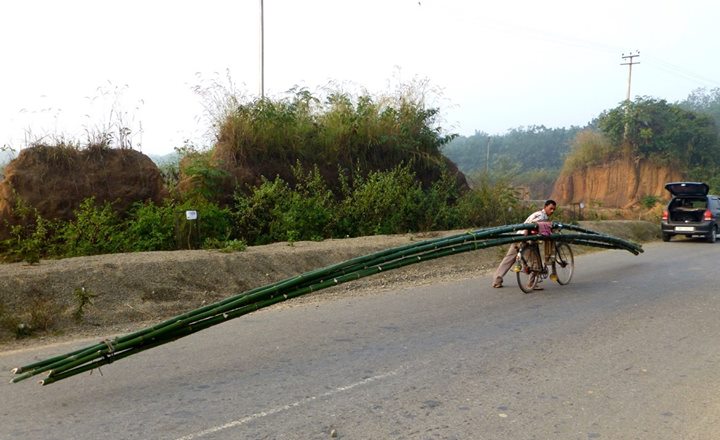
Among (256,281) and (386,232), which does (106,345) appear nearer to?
(256,281)

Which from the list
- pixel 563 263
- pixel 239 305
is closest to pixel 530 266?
pixel 563 263

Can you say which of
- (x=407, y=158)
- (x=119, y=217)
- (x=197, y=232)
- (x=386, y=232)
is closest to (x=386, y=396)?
(x=197, y=232)

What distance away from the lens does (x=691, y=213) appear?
21.2 meters

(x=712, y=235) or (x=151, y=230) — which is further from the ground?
(x=151, y=230)

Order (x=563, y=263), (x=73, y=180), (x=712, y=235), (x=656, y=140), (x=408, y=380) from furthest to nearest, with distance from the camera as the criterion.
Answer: (x=656, y=140)
(x=712, y=235)
(x=73, y=180)
(x=563, y=263)
(x=408, y=380)

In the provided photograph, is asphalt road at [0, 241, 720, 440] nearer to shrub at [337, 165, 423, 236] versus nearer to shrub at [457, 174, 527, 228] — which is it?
shrub at [337, 165, 423, 236]

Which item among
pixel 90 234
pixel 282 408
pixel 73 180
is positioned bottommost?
pixel 282 408

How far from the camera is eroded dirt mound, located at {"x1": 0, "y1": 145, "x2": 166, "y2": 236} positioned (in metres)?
12.7

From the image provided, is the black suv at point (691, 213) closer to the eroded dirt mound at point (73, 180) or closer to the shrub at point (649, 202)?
the eroded dirt mound at point (73, 180)

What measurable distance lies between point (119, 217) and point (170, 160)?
3.73m

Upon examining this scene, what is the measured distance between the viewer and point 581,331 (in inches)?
298

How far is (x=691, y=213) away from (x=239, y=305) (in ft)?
63.9

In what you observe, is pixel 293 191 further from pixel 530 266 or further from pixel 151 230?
pixel 530 266

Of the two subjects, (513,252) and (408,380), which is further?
(513,252)
